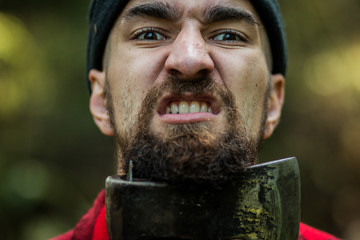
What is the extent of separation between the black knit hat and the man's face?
57mm

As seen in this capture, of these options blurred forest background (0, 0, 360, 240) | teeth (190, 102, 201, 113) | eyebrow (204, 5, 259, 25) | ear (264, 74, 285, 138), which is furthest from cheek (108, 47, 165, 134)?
blurred forest background (0, 0, 360, 240)

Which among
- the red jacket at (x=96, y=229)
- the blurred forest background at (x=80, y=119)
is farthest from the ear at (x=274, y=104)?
the blurred forest background at (x=80, y=119)

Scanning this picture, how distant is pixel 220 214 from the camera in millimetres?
1267

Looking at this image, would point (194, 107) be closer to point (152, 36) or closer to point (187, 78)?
point (187, 78)

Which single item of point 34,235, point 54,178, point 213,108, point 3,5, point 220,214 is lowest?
point 34,235

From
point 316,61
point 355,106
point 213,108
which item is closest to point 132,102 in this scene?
point 213,108

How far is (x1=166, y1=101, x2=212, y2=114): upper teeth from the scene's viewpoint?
1.50 metres

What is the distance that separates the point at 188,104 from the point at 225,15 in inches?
20.1

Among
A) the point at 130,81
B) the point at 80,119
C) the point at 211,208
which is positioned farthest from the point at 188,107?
the point at 80,119

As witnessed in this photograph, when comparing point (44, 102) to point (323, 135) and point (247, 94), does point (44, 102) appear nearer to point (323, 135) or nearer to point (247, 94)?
point (247, 94)

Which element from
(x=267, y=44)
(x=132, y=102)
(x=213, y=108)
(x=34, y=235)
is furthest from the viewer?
(x=34, y=235)

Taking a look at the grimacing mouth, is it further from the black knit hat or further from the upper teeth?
the black knit hat

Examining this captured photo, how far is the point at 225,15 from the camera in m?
1.71

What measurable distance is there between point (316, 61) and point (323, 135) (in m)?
1.09
